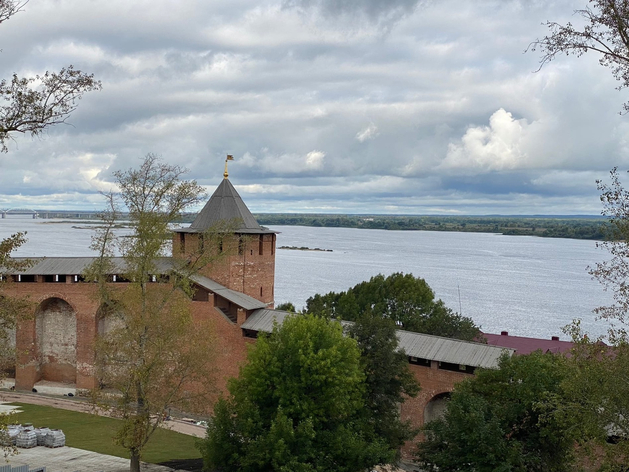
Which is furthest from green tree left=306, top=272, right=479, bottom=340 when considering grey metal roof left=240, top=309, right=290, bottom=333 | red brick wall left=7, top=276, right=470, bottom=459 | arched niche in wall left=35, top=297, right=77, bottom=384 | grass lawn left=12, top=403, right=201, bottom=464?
grass lawn left=12, top=403, right=201, bottom=464

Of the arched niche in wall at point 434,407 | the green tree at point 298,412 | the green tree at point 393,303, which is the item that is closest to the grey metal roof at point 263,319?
the green tree at point 298,412

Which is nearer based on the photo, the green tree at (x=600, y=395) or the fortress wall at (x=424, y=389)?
the green tree at (x=600, y=395)

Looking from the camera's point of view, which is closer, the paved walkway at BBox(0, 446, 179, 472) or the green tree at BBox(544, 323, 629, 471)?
the green tree at BBox(544, 323, 629, 471)

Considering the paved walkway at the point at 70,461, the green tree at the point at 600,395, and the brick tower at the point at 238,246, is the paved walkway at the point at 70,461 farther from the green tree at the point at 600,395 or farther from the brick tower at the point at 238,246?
the green tree at the point at 600,395

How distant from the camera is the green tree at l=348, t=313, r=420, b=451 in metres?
16.7

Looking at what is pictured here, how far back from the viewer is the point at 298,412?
622 inches

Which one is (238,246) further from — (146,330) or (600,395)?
(600,395)

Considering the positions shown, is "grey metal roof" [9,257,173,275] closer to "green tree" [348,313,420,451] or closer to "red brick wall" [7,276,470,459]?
"red brick wall" [7,276,470,459]

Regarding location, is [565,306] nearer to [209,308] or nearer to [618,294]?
[209,308]

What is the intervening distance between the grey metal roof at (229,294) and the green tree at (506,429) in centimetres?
941

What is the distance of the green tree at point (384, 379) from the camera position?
1667cm

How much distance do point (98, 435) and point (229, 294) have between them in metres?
6.53

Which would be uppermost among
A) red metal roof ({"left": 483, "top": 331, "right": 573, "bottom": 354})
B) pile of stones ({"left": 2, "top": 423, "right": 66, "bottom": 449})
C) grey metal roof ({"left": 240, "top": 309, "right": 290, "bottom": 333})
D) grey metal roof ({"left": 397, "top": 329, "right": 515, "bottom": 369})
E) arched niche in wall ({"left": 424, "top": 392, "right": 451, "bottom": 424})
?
grey metal roof ({"left": 240, "top": 309, "right": 290, "bottom": 333})

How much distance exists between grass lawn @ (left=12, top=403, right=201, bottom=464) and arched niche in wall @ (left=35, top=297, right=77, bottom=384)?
256 centimetres
